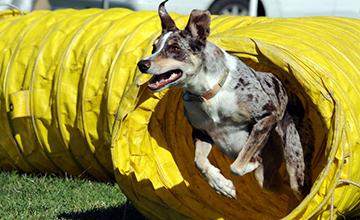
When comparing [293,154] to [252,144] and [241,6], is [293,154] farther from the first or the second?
[241,6]

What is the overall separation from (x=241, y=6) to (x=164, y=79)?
7.58 meters

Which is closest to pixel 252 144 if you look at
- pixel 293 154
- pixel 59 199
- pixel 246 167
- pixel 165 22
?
pixel 246 167

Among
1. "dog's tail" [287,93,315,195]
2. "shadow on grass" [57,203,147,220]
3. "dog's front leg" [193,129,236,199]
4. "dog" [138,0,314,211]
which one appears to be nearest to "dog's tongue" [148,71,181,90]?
"dog" [138,0,314,211]

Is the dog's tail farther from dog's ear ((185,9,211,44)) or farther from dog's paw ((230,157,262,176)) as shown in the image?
dog's ear ((185,9,211,44))

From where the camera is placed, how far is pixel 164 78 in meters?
3.70

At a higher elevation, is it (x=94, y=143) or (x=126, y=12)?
(x=126, y=12)

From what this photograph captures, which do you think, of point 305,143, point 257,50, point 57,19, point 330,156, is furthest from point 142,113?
point 57,19

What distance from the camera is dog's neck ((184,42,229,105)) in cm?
378

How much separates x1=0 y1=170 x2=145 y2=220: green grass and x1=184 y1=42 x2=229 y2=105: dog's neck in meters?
1.46

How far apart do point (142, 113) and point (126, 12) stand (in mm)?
2051

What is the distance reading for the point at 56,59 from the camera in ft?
18.6

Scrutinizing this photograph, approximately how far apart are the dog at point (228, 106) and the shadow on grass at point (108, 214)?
119 cm

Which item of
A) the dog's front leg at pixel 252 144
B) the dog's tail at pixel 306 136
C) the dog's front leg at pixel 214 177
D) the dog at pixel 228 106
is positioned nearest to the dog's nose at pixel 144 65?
the dog at pixel 228 106

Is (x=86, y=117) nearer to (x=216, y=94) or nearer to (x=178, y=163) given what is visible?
(x=178, y=163)
